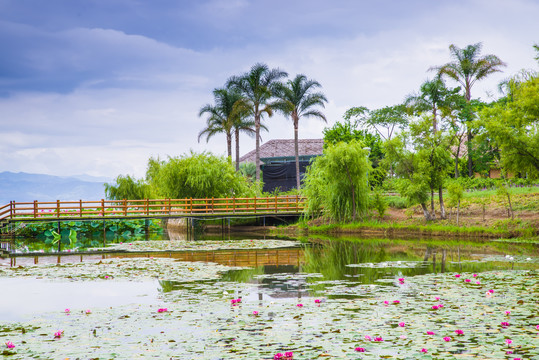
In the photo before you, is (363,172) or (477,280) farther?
(363,172)

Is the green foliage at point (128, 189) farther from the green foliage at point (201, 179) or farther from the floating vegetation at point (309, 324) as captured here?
the floating vegetation at point (309, 324)

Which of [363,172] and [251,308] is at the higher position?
[363,172]

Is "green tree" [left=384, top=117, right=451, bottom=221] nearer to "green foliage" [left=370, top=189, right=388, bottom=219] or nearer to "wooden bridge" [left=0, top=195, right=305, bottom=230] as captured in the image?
"green foliage" [left=370, top=189, right=388, bottom=219]

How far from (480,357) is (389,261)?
966cm

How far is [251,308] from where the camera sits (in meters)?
8.90

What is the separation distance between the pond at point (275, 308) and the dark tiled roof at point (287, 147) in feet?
129

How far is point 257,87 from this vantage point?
41.4 metres

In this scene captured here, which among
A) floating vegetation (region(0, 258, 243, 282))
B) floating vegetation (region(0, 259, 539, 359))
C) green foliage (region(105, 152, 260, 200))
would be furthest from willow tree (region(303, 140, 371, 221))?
floating vegetation (region(0, 259, 539, 359))

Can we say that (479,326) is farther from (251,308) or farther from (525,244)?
(525,244)

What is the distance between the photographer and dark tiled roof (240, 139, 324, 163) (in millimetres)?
55656

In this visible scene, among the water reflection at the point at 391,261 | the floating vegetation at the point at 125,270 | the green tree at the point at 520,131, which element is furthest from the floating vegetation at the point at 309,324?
the green tree at the point at 520,131

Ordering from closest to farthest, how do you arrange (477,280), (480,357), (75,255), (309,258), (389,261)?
(480,357), (477,280), (389,261), (309,258), (75,255)

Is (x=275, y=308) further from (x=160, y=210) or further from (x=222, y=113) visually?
(x=222, y=113)

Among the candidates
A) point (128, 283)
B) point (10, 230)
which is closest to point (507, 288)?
point (128, 283)
